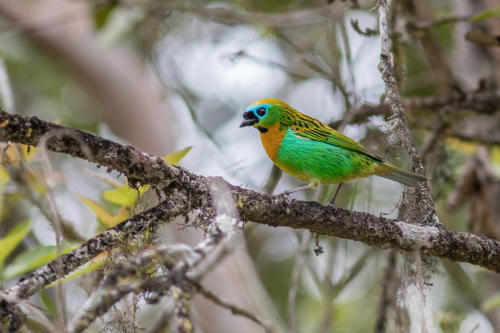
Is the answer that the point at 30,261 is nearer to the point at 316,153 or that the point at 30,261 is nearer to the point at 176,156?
the point at 176,156

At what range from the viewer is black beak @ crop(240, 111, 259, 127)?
4305mm

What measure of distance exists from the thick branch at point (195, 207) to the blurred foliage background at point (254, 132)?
23cm

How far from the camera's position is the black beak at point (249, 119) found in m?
4.30

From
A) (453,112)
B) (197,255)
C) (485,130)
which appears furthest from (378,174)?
(197,255)

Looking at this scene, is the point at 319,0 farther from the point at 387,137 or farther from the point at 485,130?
the point at 387,137

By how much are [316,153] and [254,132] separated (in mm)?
4782

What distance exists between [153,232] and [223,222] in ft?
1.51

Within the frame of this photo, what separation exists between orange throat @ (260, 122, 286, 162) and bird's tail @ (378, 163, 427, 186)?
81 centimetres

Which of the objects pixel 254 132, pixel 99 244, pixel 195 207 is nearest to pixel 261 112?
pixel 195 207

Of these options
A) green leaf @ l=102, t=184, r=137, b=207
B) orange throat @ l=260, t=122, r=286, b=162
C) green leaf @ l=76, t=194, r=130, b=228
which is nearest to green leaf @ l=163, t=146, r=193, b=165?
green leaf @ l=102, t=184, r=137, b=207

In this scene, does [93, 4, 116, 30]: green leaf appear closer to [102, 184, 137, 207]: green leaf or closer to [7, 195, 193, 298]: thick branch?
[102, 184, 137, 207]: green leaf

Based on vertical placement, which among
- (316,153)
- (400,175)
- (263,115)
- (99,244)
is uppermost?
(263,115)

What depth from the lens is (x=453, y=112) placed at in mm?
4625

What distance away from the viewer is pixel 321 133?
4.10m
